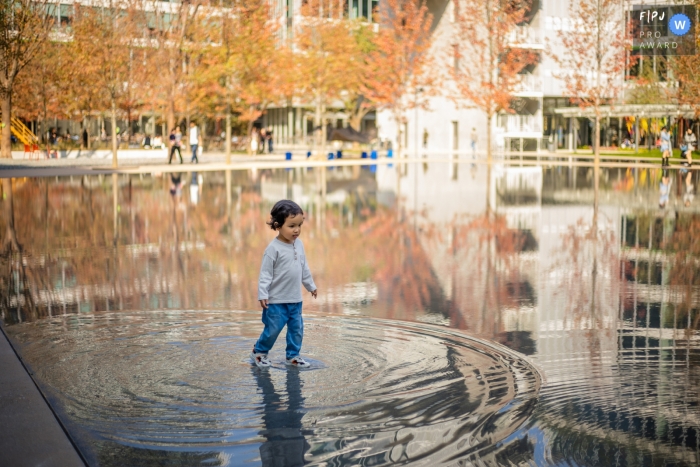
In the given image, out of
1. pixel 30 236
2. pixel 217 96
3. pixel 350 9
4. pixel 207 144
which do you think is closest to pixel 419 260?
pixel 30 236

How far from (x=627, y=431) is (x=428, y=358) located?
2.19 meters

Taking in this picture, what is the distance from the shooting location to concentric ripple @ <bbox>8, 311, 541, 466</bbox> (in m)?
5.54

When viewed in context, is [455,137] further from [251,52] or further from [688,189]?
[688,189]

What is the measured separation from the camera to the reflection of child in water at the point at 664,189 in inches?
958

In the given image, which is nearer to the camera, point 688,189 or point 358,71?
point 688,189

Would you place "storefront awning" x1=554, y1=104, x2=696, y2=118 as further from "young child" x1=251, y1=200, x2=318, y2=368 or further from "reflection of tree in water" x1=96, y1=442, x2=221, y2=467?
"reflection of tree in water" x1=96, y1=442, x2=221, y2=467

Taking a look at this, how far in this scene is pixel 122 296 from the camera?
428 inches

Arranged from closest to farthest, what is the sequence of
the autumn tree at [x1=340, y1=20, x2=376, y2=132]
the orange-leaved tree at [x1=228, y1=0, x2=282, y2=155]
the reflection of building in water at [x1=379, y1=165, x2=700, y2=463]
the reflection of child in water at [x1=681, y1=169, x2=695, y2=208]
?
the reflection of building in water at [x1=379, y1=165, x2=700, y2=463], the reflection of child in water at [x1=681, y1=169, x2=695, y2=208], the orange-leaved tree at [x1=228, y1=0, x2=282, y2=155], the autumn tree at [x1=340, y1=20, x2=376, y2=132]

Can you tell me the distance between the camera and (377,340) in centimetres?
839

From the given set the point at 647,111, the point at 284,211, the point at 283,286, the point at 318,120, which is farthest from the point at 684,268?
the point at 647,111

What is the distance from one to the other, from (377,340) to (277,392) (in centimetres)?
184

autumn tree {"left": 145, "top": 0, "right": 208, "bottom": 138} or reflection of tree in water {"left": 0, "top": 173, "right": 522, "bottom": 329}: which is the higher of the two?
autumn tree {"left": 145, "top": 0, "right": 208, "bottom": 138}

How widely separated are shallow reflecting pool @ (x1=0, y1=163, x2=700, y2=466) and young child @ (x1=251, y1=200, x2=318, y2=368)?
9.1 inches

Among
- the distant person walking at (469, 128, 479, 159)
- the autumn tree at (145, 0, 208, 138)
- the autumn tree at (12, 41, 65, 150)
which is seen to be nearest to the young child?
the autumn tree at (145, 0, 208, 138)
